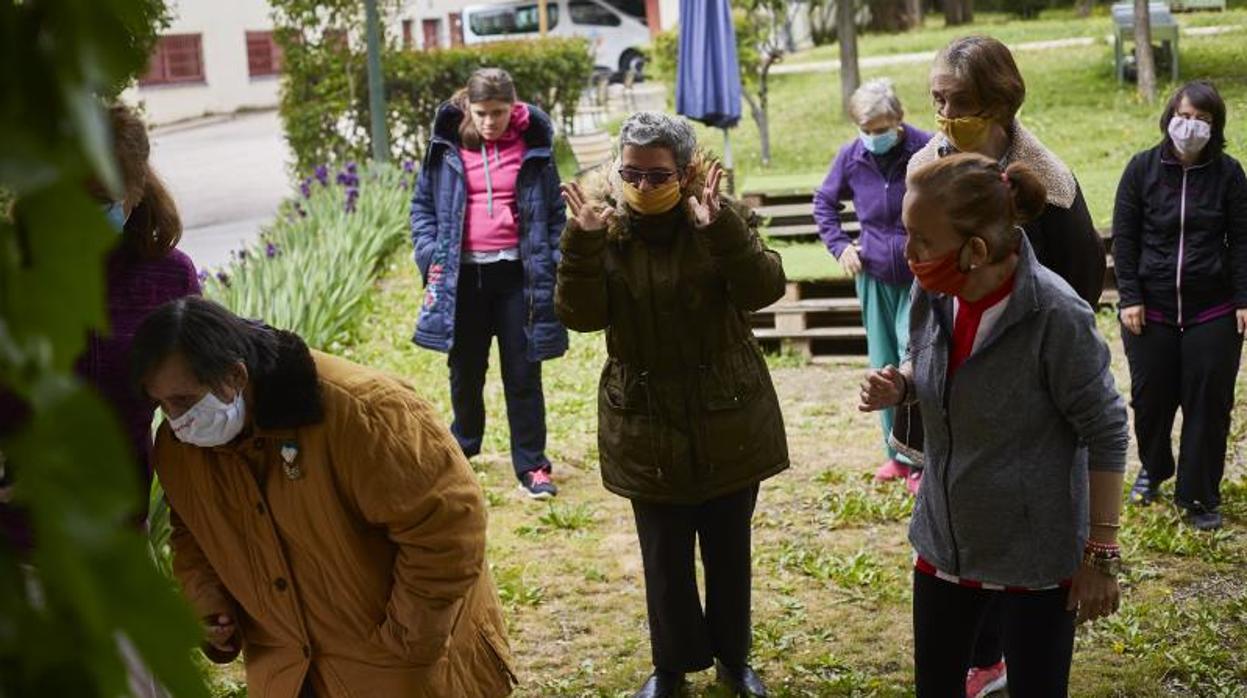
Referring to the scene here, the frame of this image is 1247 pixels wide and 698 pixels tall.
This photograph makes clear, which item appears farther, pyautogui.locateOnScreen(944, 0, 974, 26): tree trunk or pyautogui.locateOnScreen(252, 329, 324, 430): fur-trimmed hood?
pyautogui.locateOnScreen(944, 0, 974, 26): tree trunk

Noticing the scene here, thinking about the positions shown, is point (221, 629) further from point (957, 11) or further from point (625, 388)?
point (957, 11)

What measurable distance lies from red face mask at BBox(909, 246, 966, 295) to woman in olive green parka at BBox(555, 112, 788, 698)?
963 millimetres

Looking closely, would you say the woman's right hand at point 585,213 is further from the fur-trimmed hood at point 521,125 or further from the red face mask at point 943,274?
the fur-trimmed hood at point 521,125

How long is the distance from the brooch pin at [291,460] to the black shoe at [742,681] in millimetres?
2128

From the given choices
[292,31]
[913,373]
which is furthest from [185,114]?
[913,373]

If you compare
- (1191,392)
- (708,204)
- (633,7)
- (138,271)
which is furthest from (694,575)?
(633,7)

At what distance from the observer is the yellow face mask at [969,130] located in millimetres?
4277

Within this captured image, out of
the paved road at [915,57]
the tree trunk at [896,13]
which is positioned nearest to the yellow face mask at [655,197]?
the paved road at [915,57]

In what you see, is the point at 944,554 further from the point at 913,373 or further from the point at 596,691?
→ the point at 596,691

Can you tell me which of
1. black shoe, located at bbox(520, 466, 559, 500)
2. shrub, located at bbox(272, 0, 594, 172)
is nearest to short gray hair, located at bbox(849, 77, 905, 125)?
black shoe, located at bbox(520, 466, 559, 500)

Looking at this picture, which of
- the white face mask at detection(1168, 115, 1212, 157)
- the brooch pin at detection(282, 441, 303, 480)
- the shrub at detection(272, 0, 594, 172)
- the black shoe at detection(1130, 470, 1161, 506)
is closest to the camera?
the brooch pin at detection(282, 441, 303, 480)

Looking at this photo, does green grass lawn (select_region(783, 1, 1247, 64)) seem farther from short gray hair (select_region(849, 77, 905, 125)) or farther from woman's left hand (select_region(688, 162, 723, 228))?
woman's left hand (select_region(688, 162, 723, 228))

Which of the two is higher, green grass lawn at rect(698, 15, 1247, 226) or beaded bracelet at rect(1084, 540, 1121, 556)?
green grass lawn at rect(698, 15, 1247, 226)

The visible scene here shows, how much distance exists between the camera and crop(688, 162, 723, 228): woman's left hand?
4270 millimetres
